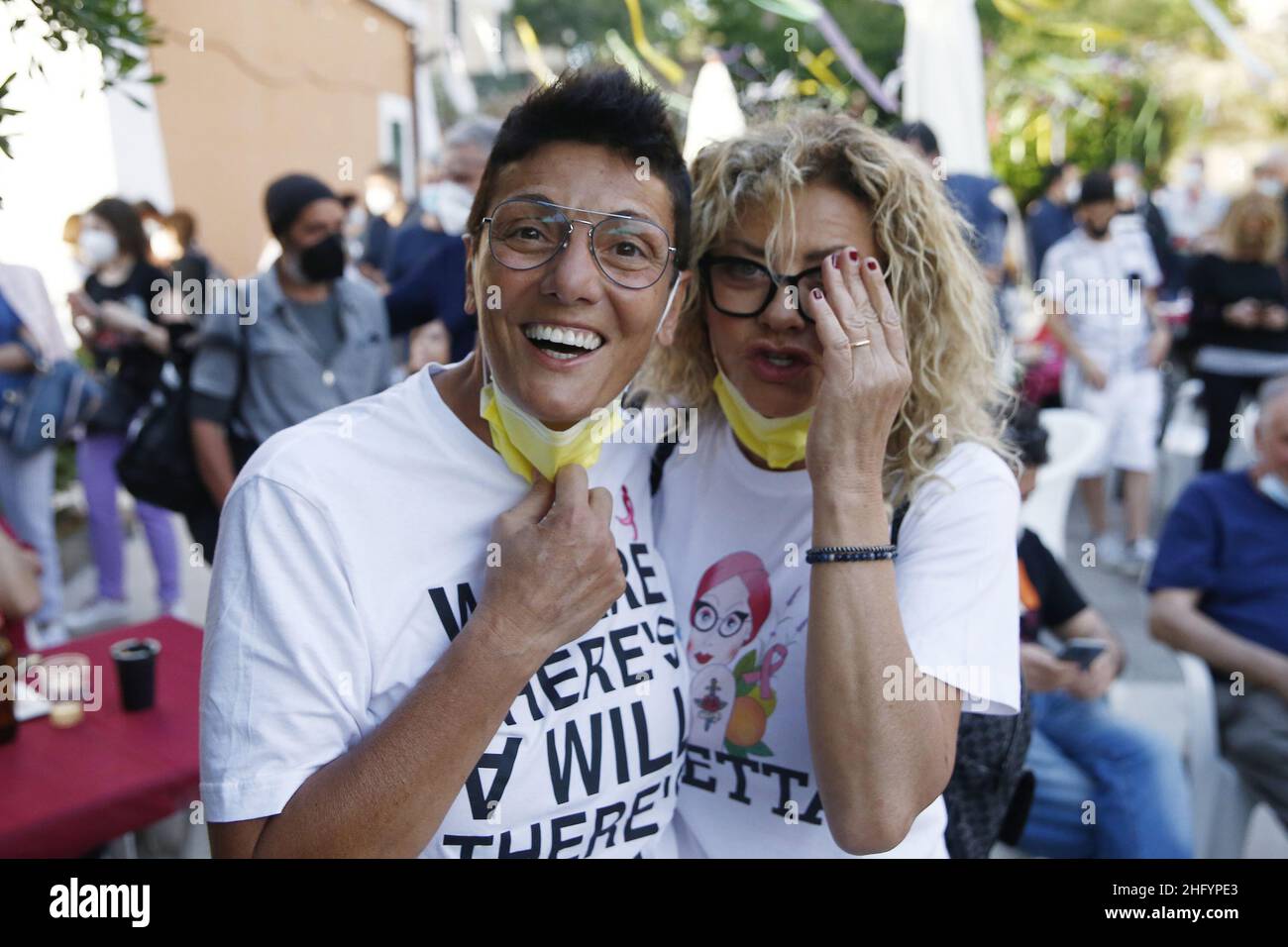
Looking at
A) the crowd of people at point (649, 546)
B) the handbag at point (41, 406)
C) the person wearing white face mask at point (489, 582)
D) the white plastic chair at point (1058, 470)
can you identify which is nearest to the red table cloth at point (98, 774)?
the crowd of people at point (649, 546)

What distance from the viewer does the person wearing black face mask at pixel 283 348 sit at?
3752 millimetres

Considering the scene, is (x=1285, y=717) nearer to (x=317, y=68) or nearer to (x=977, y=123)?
(x=977, y=123)

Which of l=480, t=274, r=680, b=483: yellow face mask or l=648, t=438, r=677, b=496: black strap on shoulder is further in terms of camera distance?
l=648, t=438, r=677, b=496: black strap on shoulder

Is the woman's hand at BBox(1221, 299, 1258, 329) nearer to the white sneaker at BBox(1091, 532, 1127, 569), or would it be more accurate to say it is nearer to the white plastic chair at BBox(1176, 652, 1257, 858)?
the white sneaker at BBox(1091, 532, 1127, 569)

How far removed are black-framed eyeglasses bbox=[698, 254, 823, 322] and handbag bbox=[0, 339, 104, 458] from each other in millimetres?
4171

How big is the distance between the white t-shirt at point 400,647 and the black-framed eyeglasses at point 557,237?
0.27m

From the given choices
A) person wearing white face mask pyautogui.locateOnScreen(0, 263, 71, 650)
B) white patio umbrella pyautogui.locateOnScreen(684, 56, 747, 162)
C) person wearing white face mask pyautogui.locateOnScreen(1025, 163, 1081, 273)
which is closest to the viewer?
person wearing white face mask pyautogui.locateOnScreen(0, 263, 71, 650)

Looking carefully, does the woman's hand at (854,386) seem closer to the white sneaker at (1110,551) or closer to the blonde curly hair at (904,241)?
the blonde curly hair at (904,241)

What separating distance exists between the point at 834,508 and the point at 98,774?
2.00 meters

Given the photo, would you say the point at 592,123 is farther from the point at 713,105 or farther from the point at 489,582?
the point at 713,105

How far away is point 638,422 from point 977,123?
5.61 m

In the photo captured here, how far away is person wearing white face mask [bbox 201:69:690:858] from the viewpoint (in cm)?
128

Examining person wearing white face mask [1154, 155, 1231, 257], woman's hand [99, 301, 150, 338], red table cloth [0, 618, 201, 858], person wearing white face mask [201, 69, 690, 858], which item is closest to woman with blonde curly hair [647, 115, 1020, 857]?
person wearing white face mask [201, 69, 690, 858]

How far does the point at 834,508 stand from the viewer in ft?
5.02
